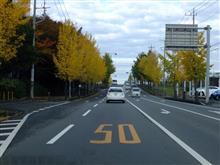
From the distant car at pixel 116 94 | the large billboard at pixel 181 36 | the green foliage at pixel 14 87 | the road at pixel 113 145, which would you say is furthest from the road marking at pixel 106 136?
the green foliage at pixel 14 87

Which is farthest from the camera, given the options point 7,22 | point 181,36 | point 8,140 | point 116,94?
point 181,36

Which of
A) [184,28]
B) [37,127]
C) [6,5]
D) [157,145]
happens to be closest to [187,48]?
[184,28]

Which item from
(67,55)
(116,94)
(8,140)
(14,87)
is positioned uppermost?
(67,55)

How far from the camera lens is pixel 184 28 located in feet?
172

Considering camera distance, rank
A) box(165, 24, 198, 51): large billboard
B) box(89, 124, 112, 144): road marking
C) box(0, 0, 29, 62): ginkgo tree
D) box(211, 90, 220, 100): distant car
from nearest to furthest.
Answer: box(89, 124, 112, 144): road marking < box(0, 0, 29, 62): ginkgo tree < box(165, 24, 198, 51): large billboard < box(211, 90, 220, 100): distant car

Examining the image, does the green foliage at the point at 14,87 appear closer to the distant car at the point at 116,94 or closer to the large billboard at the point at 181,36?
the distant car at the point at 116,94

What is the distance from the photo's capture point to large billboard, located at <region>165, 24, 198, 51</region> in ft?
172

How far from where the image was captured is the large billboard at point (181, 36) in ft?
172

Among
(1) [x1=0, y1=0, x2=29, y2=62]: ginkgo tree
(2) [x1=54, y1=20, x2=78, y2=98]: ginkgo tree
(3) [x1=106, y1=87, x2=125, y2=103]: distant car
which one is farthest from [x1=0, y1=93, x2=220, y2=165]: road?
(2) [x1=54, y1=20, x2=78, y2=98]: ginkgo tree

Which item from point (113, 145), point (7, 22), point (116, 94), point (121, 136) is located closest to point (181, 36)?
point (116, 94)

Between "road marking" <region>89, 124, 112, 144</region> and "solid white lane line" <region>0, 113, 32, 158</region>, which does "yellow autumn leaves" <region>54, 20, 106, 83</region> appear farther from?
"road marking" <region>89, 124, 112, 144</region>

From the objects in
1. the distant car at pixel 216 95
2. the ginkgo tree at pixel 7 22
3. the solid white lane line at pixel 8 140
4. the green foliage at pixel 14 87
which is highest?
the ginkgo tree at pixel 7 22

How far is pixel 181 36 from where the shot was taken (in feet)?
173

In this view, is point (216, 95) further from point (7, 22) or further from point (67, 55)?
point (7, 22)
